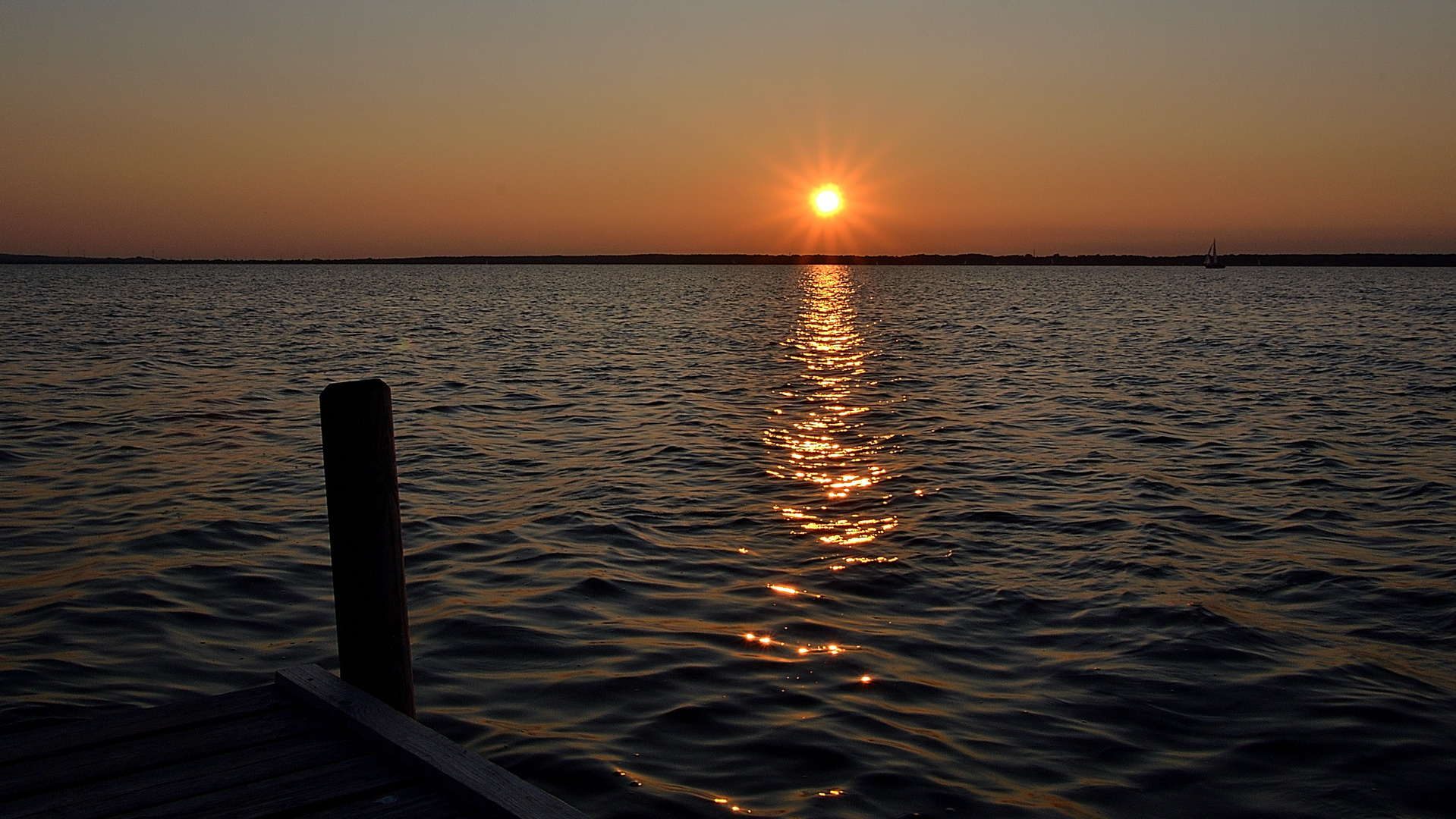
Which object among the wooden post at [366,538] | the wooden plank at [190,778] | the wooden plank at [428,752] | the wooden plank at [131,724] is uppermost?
the wooden post at [366,538]

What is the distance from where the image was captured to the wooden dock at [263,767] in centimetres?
383

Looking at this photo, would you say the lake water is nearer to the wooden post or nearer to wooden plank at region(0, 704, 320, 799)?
the wooden post

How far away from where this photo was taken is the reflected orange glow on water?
11.3 m

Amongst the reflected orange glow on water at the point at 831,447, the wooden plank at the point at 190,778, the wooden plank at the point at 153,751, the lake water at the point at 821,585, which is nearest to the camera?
the wooden plank at the point at 190,778

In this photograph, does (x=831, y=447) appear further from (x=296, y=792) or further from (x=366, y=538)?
(x=296, y=792)

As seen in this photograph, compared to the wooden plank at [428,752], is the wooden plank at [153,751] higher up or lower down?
lower down

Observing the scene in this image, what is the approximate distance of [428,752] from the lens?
163 inches

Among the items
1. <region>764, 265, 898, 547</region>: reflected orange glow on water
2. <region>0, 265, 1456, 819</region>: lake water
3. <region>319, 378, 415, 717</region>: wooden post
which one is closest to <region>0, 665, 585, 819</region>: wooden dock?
<region>319, 378, 415, 717</region>: wooden post

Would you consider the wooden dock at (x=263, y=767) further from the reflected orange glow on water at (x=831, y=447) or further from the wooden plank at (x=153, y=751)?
the reflected orange glow on water at (x=831, y=447)

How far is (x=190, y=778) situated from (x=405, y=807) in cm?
94

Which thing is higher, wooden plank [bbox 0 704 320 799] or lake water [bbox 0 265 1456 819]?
wooden plank [bbox 0 704 320 799]

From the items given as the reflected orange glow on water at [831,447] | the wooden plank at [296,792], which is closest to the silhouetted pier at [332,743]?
the wooden plank at [296,792]

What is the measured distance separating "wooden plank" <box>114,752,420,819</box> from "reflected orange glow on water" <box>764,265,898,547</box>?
6687 mm

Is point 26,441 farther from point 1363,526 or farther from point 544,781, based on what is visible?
point 1363,526
